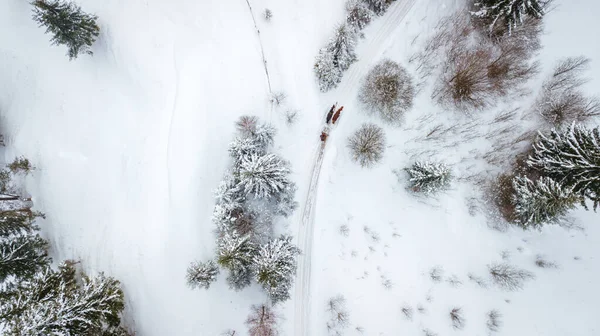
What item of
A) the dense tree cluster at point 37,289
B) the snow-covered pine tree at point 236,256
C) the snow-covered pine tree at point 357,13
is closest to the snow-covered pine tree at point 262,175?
the snow-covered pine tree at point 236,256

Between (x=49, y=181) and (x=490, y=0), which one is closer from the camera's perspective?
(x=490, y=0)

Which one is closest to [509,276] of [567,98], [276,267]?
[567,98]

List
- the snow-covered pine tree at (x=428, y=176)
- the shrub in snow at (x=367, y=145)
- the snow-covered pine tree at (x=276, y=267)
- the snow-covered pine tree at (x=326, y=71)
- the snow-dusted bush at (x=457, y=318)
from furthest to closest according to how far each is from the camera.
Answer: the shrub in snow at (x=367, y=145)
the snow-covered pine tree at (x=326, y=71)
the snow-dusted bush at (x=457, y=318)
the snow-covered pine tree at (x=428, y=176)
the snow-covered pine tree at (x=276, y=267)

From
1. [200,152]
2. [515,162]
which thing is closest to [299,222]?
[200,152]

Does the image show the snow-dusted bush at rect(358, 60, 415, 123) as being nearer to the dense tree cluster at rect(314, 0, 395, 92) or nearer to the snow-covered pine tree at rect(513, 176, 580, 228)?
the dense tree cluster at rect(314, 0, 395, 92)

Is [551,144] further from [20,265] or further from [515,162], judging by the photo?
[20,265]

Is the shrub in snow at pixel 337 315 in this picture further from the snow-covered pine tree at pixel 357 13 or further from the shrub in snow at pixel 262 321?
the snow-covered pine tree at pixel 357 13

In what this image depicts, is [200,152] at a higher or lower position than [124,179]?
lower

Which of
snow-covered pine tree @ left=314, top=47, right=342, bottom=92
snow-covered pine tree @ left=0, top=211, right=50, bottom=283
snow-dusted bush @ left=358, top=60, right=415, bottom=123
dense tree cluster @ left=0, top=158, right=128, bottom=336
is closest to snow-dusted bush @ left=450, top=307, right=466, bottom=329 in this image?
snow-dusted bush @ left=358, top=60, right=415, bottom=123
